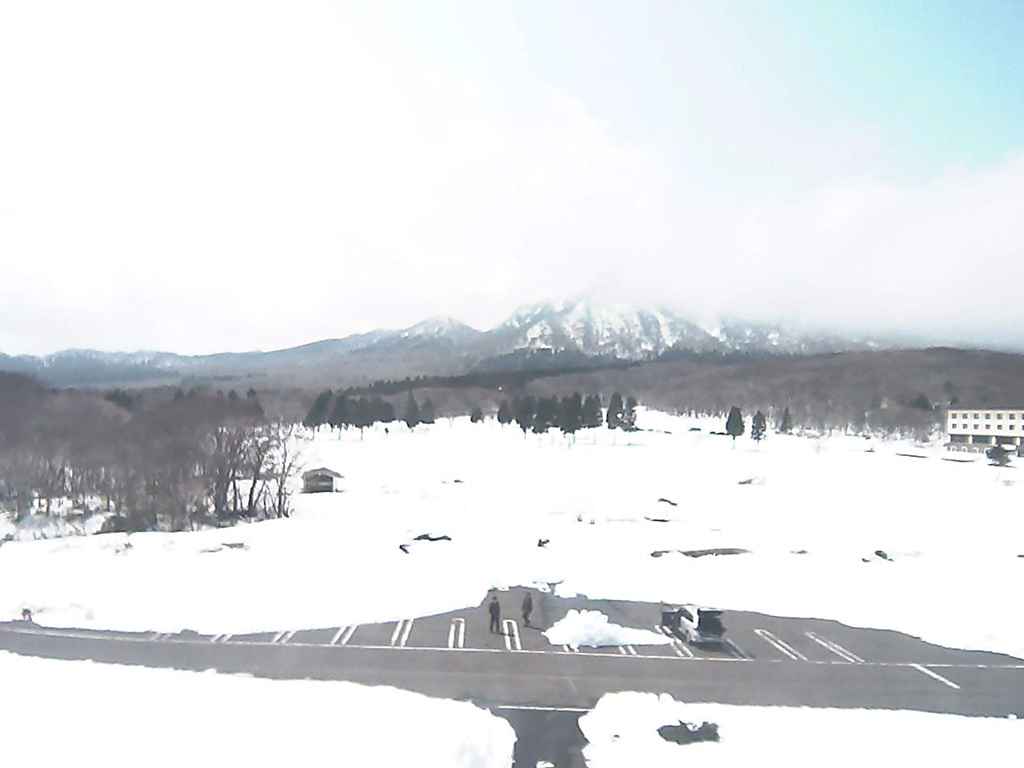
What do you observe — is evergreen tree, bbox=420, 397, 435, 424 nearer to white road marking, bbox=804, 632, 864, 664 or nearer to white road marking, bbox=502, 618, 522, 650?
white road marking, bbox=502, 618, 522, 650

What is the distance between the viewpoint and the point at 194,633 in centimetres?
1152

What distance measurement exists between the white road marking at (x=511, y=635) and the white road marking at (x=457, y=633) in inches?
28.6

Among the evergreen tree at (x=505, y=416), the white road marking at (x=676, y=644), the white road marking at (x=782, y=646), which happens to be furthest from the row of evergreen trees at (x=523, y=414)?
the white road marking at (x=782, y=646)

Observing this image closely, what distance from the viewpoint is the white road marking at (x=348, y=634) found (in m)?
11.1

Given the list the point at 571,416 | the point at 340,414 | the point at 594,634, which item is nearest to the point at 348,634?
the point at 594,634

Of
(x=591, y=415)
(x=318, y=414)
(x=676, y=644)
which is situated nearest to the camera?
(x=676, y=644)

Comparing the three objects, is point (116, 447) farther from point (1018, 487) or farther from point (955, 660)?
point (1018, 487)

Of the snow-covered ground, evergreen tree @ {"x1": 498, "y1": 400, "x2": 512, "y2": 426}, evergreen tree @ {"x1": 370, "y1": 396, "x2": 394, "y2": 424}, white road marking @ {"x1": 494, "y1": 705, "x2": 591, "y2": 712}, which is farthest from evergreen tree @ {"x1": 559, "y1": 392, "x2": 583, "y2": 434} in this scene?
white road marking @ {"x1": 494, "y1": 705, "x2": 591, "y2": 712}

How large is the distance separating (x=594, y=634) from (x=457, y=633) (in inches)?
91.8

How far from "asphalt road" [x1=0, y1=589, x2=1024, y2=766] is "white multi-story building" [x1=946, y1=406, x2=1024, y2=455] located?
47.7m

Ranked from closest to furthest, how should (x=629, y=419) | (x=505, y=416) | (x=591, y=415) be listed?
(x=591, y=415) < (x=629, y=419) < (x=505, y=416)

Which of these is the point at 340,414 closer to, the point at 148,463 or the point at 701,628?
the point at 148,463

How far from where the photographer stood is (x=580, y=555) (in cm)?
1822

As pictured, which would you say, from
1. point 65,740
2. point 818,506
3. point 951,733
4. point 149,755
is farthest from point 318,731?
point 818,506
